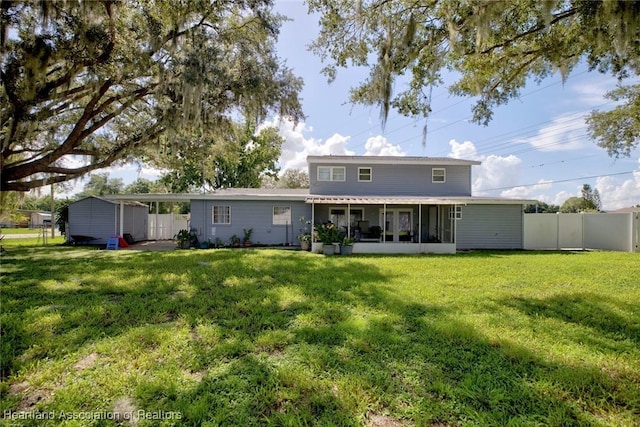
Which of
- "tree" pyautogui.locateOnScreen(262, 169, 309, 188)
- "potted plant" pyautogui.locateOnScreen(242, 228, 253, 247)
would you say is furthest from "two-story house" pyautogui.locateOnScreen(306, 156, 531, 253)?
"tree" pyautogui.locateOnScreen(262, 169, 309, 188)

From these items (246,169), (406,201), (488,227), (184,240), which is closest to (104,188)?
(246,169)

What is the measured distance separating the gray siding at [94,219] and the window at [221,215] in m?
5.08

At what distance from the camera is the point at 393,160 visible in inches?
628

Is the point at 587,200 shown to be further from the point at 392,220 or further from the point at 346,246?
the point at 346,246

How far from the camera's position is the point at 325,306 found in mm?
5090

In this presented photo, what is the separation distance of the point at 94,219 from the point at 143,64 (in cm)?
1031

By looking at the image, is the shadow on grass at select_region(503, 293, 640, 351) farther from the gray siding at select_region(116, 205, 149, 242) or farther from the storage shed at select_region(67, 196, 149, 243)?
the gray siding at select_region(116, 205, 149, 242)

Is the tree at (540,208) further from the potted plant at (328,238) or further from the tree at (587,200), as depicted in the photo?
the potted plant at (328,238)

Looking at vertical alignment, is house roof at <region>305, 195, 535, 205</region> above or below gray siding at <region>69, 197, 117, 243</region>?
above

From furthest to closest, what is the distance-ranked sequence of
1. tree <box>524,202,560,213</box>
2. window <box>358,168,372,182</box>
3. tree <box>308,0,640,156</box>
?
1. tree <box>524,202,560,213</box>
2. window <box>358,168,372,182</box>
3. tree <box>308,0,640,156</box>

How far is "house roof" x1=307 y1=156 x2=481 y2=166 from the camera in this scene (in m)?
15.7

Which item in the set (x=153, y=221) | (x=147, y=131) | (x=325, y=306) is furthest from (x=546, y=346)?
(x=153, y=221)

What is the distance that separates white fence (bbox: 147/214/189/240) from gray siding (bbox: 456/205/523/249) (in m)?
15.9

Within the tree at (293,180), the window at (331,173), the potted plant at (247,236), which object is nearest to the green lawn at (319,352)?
the potted plant at (247,236)
